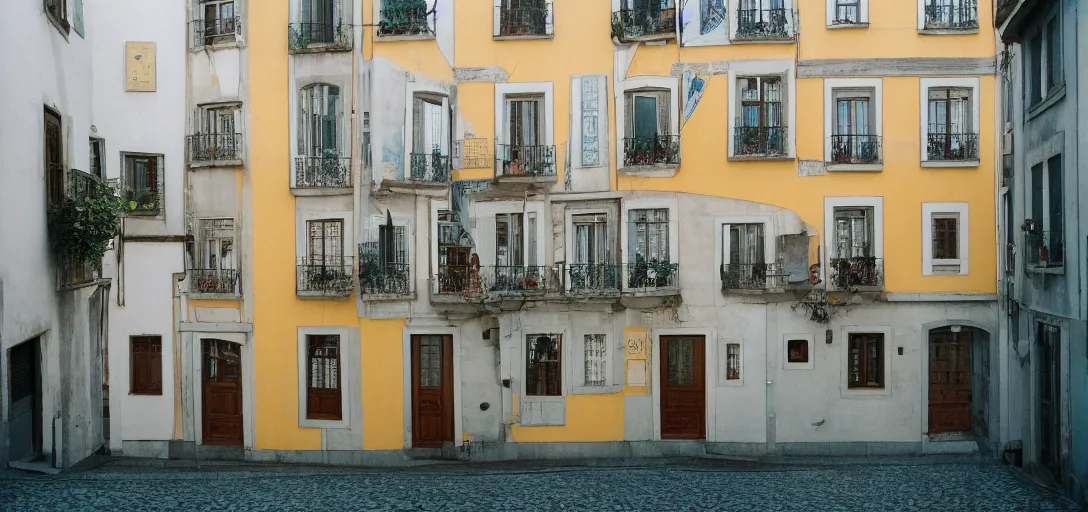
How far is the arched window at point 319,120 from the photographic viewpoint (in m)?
18.7

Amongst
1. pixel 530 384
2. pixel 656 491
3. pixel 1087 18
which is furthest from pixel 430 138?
pixel 1087 18

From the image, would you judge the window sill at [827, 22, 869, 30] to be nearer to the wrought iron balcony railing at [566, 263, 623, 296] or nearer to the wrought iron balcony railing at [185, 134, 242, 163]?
the wrought iron balcony railing at [566, 263, 623, 296]

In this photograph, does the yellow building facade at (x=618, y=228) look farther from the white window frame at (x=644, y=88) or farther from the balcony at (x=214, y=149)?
the balcony at (x=214, y=149)

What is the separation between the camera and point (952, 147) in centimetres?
1828

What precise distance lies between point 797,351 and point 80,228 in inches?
575

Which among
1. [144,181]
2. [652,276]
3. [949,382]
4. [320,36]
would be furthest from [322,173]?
Result: [949,382]

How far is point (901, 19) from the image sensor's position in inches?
715

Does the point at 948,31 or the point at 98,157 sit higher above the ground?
the point at 948,31

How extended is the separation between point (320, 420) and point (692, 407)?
8.20 metres

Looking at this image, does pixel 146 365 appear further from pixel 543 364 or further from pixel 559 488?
pixel 559 488

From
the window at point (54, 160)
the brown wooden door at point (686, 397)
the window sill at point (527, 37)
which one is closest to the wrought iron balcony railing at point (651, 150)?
the window sill at point (527, 37)

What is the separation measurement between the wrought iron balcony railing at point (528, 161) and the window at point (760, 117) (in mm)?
4027

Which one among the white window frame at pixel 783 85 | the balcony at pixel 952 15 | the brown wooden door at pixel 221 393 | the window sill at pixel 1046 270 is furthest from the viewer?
the brown wooden door at pixel 221 393

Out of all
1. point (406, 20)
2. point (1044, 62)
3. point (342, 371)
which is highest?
point (406, 20)
